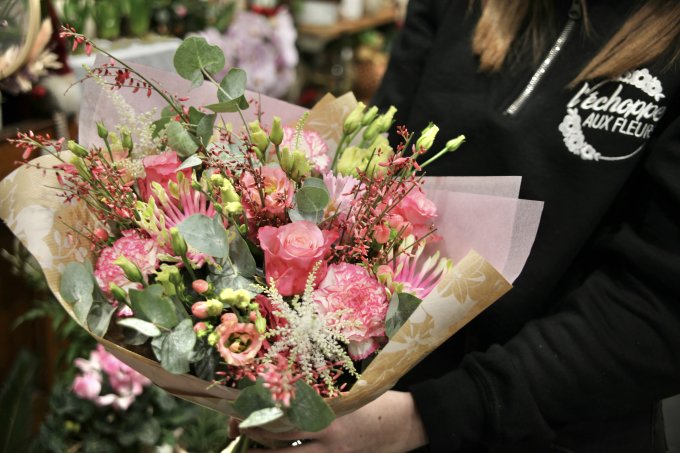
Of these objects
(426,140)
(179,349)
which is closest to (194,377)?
(179,349)

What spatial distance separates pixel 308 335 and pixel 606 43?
23.8 inches

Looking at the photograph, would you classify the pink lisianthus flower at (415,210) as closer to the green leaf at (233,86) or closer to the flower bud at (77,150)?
the green leaf at (233,86)

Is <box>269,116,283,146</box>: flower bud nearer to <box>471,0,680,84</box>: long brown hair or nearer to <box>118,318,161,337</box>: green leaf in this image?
<box>118,318,161,337</box>: green leaf

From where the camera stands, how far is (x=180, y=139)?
0.75 m

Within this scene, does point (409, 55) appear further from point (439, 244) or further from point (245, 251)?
point (245, 251)

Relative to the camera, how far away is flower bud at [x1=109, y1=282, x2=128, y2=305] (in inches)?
27.0

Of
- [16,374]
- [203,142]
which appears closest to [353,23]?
[16,374]

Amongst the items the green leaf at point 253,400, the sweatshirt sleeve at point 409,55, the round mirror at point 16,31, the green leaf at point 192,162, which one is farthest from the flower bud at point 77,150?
the sweatshirt sleeve at point 409,55

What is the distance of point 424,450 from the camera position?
3.43 ft

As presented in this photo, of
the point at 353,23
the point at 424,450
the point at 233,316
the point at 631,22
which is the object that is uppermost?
the point at 631,22

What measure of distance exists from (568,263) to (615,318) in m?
0.12

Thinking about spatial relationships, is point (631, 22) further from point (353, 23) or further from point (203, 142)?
point (353, 23)

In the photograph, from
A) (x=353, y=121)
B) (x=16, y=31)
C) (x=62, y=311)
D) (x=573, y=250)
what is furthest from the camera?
(x=62, y=311)

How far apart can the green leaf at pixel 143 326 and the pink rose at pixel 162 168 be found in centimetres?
Result: 16
